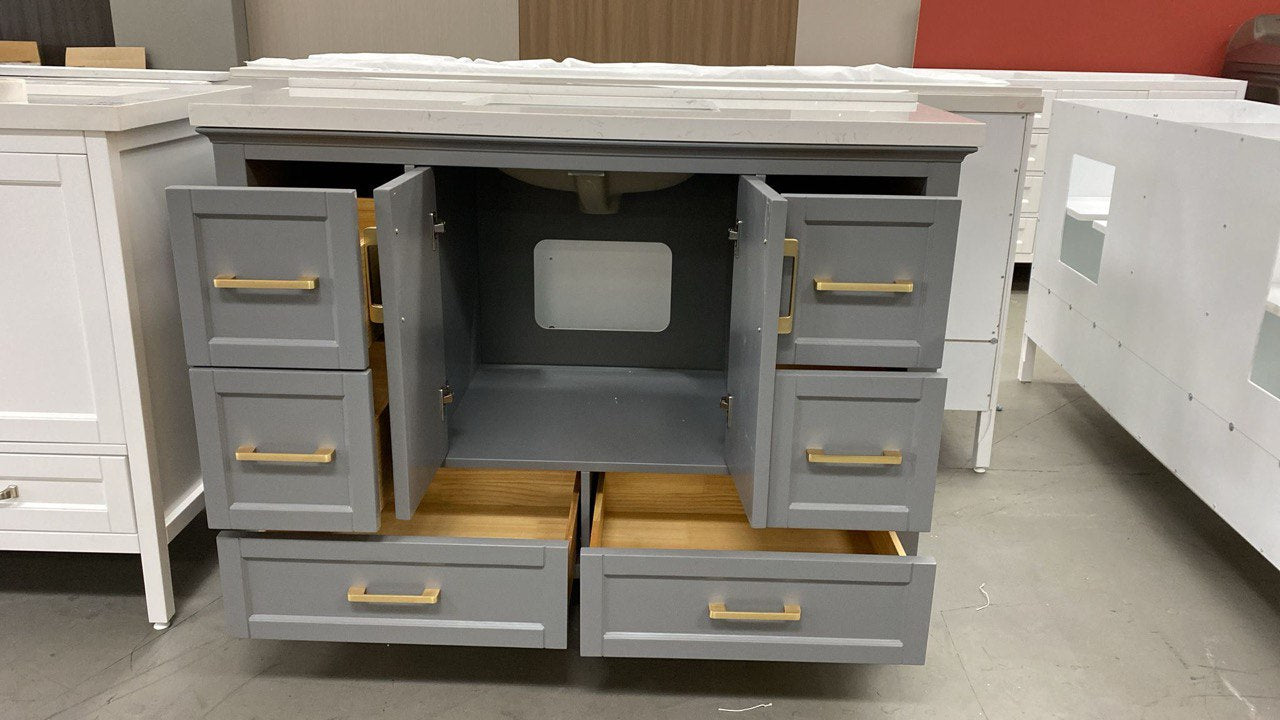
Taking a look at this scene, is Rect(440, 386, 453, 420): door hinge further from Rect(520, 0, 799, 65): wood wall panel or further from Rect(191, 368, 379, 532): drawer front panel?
Rect(520, 0, 799, 65): wood wall panel

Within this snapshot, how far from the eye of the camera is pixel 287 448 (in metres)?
1.31

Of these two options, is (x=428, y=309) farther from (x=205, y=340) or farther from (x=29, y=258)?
(x=29, y=258)

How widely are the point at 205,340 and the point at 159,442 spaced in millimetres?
433

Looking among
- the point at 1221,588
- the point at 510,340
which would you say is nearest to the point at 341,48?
the point at 510,340

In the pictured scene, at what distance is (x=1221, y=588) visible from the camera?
6.06 ft

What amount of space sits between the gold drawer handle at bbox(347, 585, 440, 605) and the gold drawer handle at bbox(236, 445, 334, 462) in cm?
22

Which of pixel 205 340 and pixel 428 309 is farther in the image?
pixel 428 309

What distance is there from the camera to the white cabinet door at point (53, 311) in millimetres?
1417

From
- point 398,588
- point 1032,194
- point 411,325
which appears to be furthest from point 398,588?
point 1032,194

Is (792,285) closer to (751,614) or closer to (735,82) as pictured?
(751,614)

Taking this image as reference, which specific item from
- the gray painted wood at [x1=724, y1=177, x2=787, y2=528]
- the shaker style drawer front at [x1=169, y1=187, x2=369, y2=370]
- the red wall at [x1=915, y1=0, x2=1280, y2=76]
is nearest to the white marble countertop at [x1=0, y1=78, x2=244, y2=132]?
the shaker style drawer front at [x1=169, y1=187, x2=369, y2=370]

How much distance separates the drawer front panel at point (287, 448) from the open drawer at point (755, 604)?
13.6 inches

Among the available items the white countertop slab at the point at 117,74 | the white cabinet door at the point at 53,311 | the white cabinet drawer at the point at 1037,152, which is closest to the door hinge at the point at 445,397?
the white cabinet door at the point at 53,311

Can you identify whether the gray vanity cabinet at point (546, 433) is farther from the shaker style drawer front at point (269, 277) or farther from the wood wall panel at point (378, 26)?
the wood wall panel at point (378, 26)
